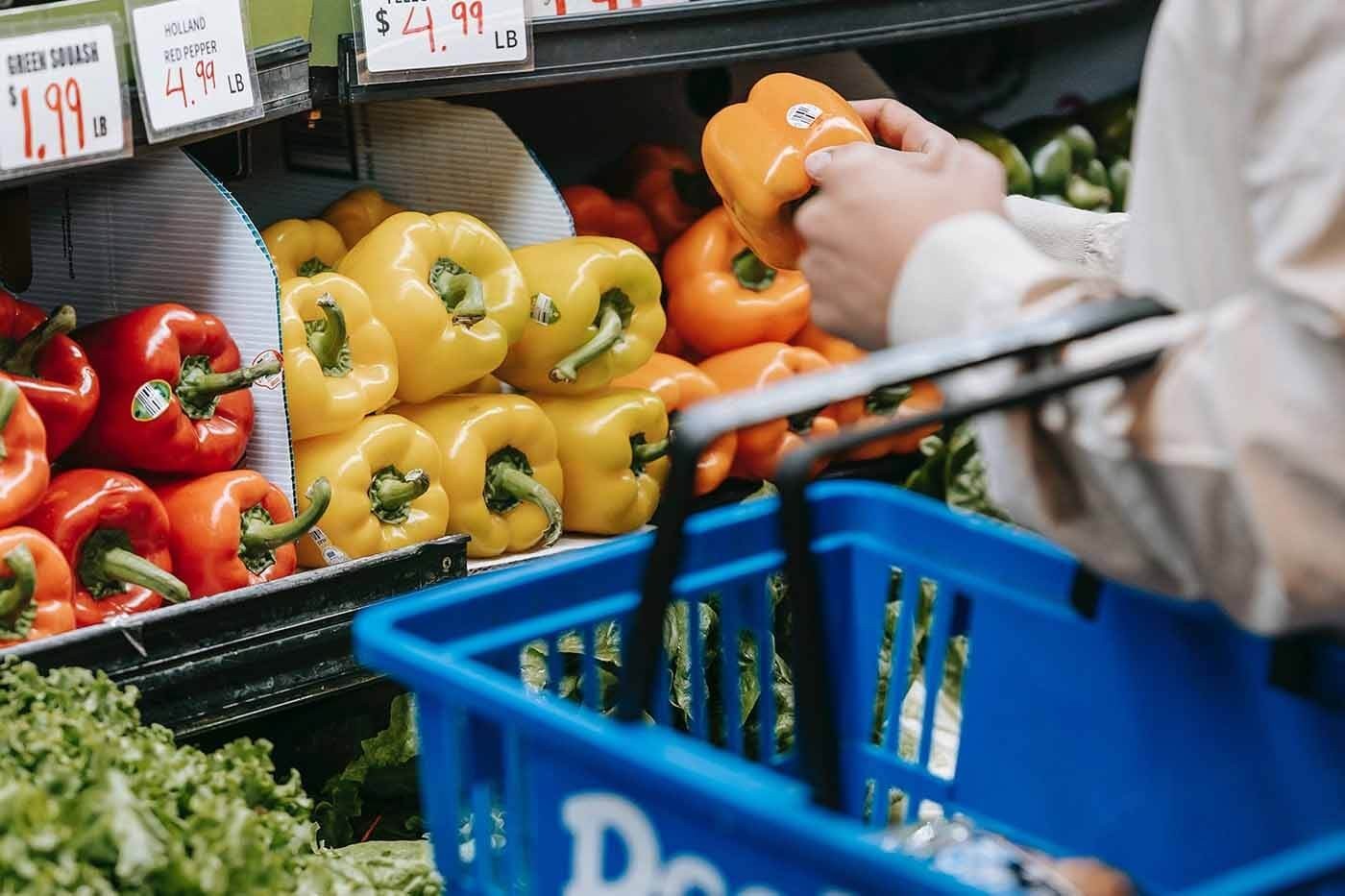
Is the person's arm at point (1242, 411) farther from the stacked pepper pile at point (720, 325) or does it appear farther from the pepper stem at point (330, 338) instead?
the stacked pepper pile at point (720, 325)

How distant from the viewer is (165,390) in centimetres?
172

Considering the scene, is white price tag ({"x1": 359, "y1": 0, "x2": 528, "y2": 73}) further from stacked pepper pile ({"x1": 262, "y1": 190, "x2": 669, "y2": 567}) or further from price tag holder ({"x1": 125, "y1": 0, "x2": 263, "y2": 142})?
stacked pepper pile ({"x1": 262, "y1": 190, "x2": 669, "y2": 567})

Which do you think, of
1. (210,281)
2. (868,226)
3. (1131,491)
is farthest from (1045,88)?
(1131,491)

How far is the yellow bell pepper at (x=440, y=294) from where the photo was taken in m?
2.07

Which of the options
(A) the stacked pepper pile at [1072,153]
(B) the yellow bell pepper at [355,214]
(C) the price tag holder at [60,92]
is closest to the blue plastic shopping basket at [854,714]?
(C) the price tag holder at [60,92]

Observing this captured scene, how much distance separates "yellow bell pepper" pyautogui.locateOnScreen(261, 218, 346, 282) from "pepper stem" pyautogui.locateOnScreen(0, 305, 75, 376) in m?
0.43

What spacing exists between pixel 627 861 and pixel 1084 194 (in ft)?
7.80

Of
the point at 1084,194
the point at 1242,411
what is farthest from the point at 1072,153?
the point at 1242,411

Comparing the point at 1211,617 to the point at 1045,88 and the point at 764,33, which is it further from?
the point at 1045,88

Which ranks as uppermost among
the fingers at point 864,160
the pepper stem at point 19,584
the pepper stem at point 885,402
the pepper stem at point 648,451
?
the fingers at point 864,160

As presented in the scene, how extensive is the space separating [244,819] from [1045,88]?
7.78 ft

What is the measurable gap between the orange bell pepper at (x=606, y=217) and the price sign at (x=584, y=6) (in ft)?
1.63

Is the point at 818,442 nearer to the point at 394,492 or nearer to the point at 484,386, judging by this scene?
the point at 394,492

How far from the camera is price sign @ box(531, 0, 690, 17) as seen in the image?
Answer: 1.95m
